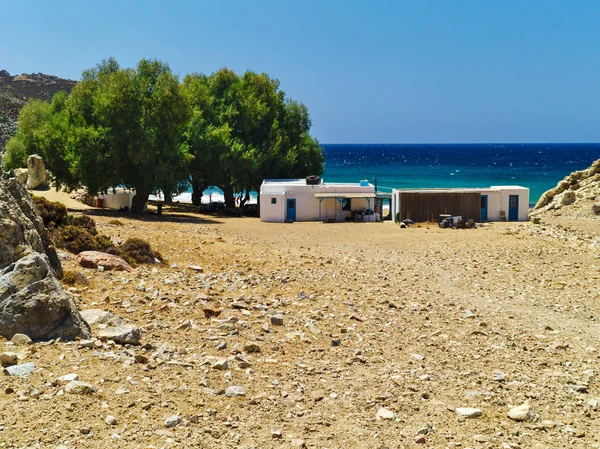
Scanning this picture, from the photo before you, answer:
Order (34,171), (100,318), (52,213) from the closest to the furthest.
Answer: (100,318) < (52,213) < (34,171)

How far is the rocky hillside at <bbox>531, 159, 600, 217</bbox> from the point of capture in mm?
43281

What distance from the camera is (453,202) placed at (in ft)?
135

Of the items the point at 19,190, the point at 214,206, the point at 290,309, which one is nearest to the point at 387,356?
the point at 290,309

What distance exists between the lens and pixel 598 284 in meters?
19.2

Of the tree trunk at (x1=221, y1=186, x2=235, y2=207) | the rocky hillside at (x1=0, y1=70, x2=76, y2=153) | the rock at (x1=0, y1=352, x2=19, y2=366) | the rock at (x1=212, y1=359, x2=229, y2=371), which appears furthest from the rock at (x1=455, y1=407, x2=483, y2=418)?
the rocky hillside at (x1=0, y1=70, x2=76, y2=153)

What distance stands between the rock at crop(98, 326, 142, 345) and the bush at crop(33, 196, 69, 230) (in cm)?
991

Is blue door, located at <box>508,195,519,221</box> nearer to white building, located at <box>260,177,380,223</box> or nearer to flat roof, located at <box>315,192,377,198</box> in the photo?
white building, located at <box>260,177,380,223</box>

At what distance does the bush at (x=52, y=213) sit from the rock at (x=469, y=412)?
568 inches

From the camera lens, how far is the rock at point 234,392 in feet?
29.2

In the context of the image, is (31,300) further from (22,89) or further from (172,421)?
(22,89)

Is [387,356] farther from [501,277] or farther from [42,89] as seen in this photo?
[42,89]

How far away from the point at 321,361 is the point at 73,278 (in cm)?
620

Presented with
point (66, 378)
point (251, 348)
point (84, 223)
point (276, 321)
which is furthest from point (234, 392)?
point (84, 223)

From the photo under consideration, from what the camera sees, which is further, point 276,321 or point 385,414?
point 276,321
